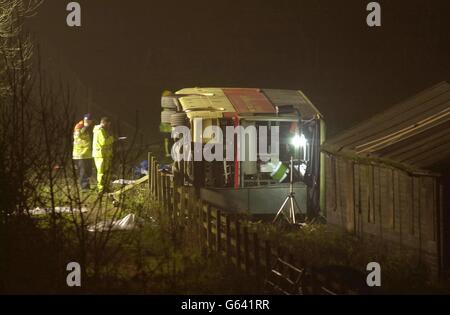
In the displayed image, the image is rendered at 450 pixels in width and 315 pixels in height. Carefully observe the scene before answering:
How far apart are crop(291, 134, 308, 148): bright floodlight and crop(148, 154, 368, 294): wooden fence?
1845 millimetres

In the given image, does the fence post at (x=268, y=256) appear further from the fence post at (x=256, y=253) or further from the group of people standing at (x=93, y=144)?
the group of people standing at (x=93, y=144)

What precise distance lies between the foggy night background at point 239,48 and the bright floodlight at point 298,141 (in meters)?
11.7

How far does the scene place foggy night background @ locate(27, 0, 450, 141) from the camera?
25.0m

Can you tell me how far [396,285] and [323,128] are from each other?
4.81 metres

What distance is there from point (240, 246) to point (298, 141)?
414 centimetres

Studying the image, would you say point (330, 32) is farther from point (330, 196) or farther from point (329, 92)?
point (330, 196)

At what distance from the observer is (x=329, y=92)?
24.6 meters

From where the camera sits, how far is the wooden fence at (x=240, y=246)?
23.1ft

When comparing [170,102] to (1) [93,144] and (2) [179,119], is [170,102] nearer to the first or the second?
(2) [179,119]

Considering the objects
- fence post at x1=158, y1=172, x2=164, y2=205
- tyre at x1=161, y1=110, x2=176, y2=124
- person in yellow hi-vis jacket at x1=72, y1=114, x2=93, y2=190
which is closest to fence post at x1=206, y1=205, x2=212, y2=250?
fence post at x1=158, y1=172, x2=164, y2=205

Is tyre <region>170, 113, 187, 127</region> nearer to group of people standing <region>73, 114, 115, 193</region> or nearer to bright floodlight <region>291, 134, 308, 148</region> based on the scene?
group of people standing <region>73, 114, 115, 193</region>

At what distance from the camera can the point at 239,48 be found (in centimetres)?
2644

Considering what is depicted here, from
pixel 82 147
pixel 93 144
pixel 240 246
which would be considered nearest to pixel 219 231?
pixel 240 246

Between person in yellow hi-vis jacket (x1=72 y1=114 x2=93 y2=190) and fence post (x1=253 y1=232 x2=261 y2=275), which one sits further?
person in yellow hi-vis jacket (x1=72 y1=114 x2=93 y2=190)
